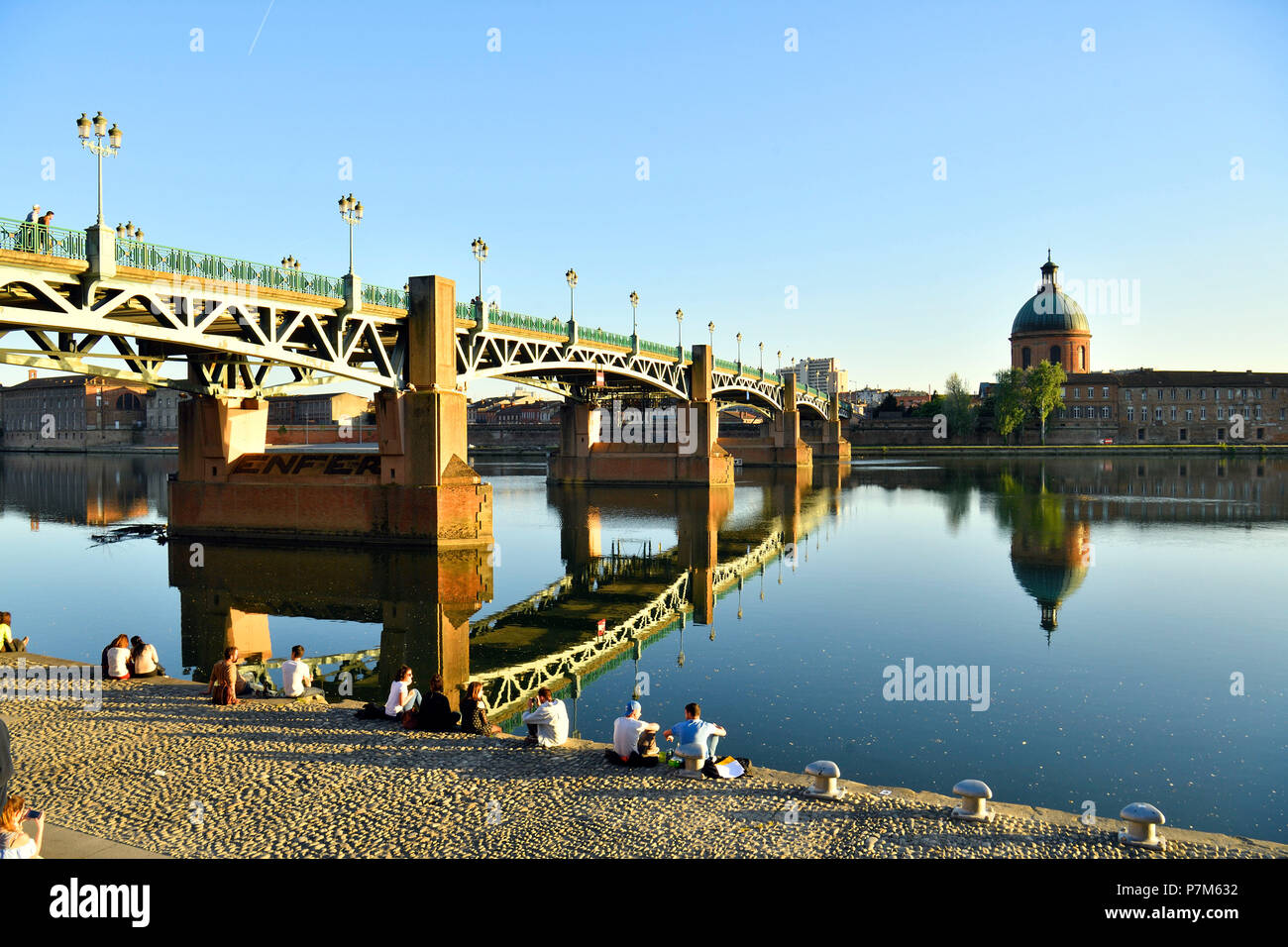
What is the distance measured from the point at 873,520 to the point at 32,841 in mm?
43129

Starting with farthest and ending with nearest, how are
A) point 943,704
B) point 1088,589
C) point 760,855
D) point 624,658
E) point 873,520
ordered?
point 873,520, point 1088,589, point 624,658, point 943,704, point 760,855

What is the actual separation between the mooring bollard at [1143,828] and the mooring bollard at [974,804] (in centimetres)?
115

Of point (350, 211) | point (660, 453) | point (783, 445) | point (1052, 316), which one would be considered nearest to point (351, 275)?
point (350, 211)

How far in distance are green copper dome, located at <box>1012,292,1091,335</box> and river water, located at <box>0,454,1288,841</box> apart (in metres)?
113

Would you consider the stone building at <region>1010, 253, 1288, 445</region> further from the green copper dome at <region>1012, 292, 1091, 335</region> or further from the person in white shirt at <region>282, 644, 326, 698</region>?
the person in white shirt at <region>282, 644, 326, 698</region>

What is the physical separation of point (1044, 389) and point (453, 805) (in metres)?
134

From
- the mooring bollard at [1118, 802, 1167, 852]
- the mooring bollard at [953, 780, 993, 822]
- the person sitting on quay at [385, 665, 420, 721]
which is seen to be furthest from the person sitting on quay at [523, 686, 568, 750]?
the mooring bollard at [1118, 802, 1167, 852]

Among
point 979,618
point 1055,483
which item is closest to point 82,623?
point 979,618

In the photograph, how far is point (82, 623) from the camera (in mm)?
21781

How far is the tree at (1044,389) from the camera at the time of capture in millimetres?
126750

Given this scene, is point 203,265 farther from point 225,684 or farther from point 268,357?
point 225,684

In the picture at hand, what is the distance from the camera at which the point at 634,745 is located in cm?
1004
